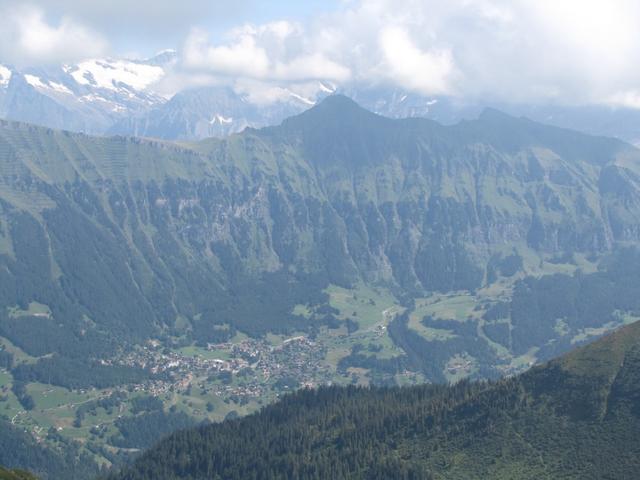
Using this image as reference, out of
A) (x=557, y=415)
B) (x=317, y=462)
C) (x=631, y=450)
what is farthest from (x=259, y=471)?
(x=631, y=450)

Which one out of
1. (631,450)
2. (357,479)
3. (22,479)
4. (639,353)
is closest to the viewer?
(22,479)

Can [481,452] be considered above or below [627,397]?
below

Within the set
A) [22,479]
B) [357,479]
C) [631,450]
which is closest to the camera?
[22,479]

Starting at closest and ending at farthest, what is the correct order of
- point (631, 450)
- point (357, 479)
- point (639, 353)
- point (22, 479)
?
point (22, 479) → point (631, 450) → point (357, 479) → point (639, 353)

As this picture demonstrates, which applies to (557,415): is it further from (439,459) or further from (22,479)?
(22,479)

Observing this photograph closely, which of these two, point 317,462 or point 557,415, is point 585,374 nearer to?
point 557,415

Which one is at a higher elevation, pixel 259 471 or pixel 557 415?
pixel 557 415

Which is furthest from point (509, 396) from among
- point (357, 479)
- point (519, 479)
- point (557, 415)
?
point (357, 479)

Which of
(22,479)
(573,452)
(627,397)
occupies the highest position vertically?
(627,397)

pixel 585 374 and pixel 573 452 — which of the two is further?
pixel 585 374
